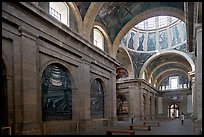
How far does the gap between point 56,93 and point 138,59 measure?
20.0 metres

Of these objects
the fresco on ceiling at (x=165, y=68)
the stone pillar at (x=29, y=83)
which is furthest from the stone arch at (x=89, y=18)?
the fresco on ceiling at (x=165, y=68)

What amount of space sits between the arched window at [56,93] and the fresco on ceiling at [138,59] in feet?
57.6

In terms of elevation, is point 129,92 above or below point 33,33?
below

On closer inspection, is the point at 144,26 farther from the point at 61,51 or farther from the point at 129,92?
the point at 61,51

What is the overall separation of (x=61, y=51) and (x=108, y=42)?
7.44m

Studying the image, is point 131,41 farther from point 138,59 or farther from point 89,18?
point 89,18

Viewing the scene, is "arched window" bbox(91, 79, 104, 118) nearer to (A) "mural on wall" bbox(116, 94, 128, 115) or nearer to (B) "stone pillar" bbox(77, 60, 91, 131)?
(B) "stone pillar" bbox(77, 60, 91, 131)

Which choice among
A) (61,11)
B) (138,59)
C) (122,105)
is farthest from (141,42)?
(61,11)

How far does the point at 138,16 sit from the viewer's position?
19.2m

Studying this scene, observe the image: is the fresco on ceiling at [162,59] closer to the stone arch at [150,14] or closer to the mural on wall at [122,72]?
the mural on wall at [122,72]

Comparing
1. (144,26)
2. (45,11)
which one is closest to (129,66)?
(144,26)

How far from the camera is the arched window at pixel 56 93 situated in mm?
11188

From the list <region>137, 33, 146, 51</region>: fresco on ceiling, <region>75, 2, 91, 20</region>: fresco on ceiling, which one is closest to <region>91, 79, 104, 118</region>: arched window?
<region>75, 2, 91, 20</region>: fresco on ceiling

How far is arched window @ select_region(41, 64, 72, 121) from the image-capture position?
11.2 m
